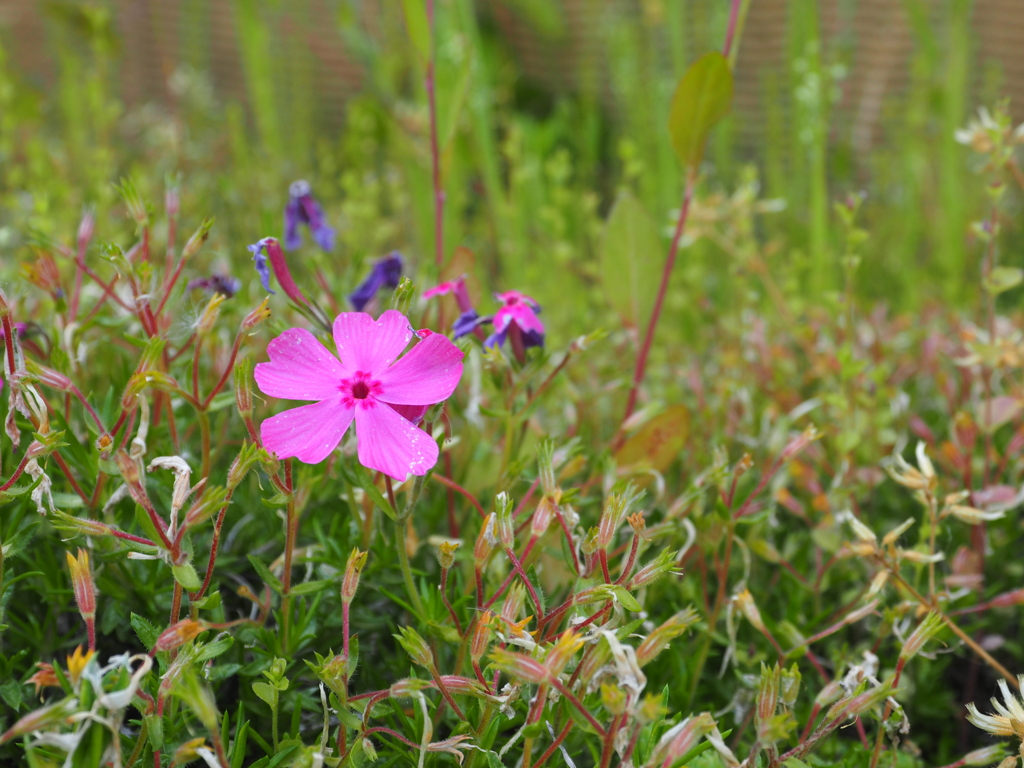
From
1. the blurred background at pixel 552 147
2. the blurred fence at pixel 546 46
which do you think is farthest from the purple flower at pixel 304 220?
the blurred fence at pixel 546 46

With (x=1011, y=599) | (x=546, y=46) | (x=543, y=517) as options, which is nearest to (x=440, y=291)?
(x=543, y=517)

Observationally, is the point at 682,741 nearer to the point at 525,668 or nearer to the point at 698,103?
the point at 525,668

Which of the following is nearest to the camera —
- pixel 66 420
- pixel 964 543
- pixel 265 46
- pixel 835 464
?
pixel 66 420

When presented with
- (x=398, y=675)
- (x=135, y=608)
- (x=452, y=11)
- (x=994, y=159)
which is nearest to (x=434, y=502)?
(x=398, y=675)

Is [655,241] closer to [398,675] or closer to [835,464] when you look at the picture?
[835,464]

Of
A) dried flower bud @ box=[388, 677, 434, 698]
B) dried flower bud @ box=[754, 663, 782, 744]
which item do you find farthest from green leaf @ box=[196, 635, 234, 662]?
dried flower bud @ box=[754, 663, 782, 744]

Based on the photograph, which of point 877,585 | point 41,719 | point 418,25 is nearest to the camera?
point 41,719

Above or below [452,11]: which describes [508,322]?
below
